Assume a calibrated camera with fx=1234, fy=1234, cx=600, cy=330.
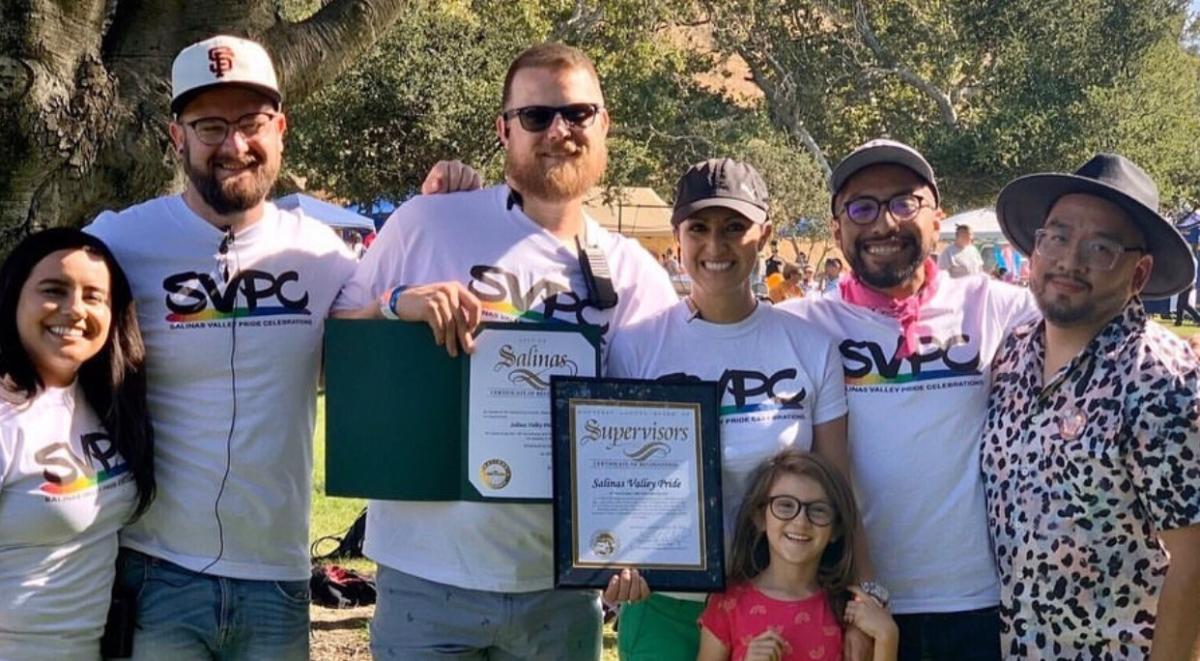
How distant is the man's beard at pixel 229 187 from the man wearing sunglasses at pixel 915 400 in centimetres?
176

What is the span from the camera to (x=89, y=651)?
348cm

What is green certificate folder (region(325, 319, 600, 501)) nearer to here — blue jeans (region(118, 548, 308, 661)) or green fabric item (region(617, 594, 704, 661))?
blue jeans (region(118, 548, 308, 661))

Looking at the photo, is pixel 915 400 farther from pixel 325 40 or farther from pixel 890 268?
pixel 325 40

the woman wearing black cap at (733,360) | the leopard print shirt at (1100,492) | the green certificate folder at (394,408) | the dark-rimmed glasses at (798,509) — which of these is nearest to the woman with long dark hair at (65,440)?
the green certificate folder at (394,408)

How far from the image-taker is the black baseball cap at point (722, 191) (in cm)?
373

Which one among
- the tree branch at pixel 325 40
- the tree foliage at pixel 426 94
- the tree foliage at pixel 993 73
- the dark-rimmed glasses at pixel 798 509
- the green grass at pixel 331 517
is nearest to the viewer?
the dark-rimmed glasses at pixel 798 509

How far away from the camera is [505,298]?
381 centimetres

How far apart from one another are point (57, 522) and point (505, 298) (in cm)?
141

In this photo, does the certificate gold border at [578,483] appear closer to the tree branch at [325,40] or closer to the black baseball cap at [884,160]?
the black baseball cap at [884,160]

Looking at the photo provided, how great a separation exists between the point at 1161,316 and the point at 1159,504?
32726 millimetres

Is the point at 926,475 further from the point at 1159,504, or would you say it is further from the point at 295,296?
the point at 295,296

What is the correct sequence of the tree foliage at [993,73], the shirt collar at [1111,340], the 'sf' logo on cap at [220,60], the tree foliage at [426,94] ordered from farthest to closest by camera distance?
1. the tree foliage at [993,73]
2. the tree foliage at [426,94]
3. the 'sf' logo on cap at [220,60]
4. the shirt collar at [1111,340]

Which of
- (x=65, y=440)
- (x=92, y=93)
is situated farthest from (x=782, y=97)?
(x=65, y=440)

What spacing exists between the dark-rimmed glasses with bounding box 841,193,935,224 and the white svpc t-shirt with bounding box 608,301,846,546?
0.38m
